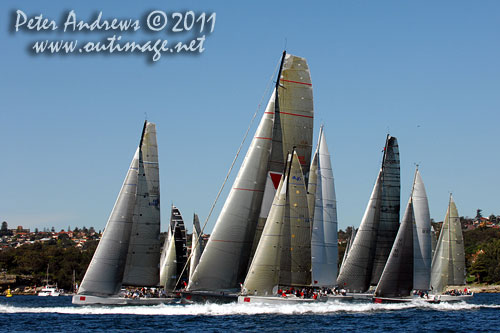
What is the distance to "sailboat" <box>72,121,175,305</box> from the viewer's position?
55.8 metres

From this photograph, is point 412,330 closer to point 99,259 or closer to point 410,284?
point 410,284

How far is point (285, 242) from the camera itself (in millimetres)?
48406

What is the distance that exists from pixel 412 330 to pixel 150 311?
751 inches

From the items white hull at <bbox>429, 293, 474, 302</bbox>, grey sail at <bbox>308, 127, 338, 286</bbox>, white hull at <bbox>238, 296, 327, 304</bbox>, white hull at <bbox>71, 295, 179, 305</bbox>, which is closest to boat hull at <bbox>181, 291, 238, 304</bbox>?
white hull at <bbox>238, 296, 327, 304</bbox>

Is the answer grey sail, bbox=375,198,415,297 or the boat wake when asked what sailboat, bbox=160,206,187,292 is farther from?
grey sail, bbox=375,198,415,297

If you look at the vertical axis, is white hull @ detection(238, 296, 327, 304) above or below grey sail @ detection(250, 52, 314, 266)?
below

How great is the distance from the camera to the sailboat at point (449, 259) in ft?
230

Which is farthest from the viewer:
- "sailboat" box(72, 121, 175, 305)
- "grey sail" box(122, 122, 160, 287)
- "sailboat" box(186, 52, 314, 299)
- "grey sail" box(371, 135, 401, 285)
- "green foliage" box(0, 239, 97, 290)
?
"green foliage" box(0, 239, 97, 290)

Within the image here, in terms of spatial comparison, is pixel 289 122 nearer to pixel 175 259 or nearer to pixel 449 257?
pixel 175 259

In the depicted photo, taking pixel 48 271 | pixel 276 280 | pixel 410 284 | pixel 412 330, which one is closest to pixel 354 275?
pixel 410 284

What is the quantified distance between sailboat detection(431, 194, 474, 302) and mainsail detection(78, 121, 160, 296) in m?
27.5

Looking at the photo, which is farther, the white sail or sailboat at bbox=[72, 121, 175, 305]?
the white sail

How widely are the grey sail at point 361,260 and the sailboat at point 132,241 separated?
17.1 meters

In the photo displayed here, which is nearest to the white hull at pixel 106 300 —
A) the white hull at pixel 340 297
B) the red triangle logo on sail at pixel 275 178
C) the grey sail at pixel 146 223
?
the grey sail at pixel 146 223
